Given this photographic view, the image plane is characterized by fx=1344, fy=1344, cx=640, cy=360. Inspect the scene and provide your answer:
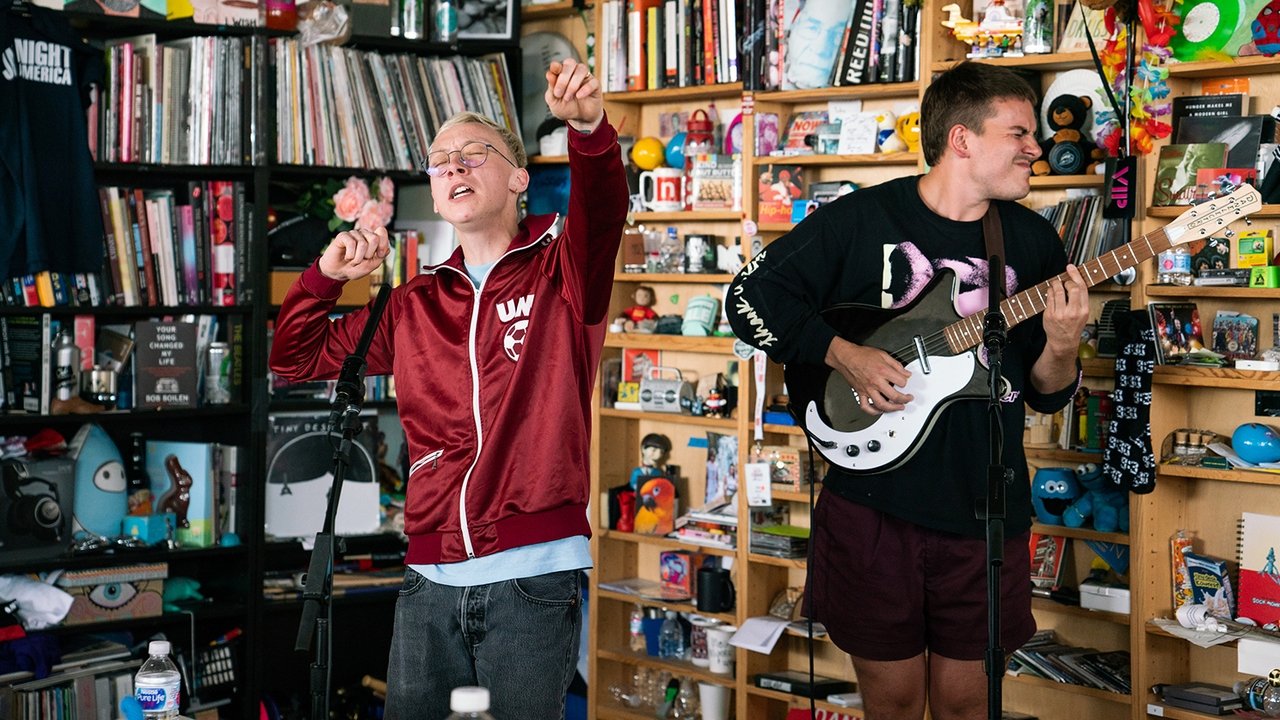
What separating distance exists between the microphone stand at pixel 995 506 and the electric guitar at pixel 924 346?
23cm

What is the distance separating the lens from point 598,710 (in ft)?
14.0

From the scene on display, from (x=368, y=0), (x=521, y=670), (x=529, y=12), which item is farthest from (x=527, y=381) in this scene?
(x=529, y=12)

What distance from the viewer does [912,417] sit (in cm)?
247

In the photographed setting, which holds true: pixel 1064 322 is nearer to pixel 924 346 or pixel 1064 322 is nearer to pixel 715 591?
pixel 924 346

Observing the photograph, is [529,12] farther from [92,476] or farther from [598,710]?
[598,710]

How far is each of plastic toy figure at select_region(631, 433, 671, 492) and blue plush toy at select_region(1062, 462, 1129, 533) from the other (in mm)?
1341

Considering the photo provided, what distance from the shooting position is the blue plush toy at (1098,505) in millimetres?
3252

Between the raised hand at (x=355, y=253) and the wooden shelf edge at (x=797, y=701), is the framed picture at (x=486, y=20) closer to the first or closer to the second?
the wooden shelf edge at (x=797, y=701)

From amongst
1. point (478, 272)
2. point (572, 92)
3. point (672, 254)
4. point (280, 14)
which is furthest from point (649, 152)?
point (572, 92)

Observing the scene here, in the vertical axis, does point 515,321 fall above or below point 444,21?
below

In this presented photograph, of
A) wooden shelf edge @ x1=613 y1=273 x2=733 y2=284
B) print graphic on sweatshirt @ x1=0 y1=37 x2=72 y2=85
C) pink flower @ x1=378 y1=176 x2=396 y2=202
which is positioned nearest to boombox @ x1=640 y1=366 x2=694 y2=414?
wooden shelf edge @ x1=613 y1=273 x2=733 y2=284

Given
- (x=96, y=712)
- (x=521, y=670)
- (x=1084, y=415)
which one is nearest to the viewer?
(x=521, y=670)

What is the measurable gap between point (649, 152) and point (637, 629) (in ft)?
4.97

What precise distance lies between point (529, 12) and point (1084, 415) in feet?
7.44
